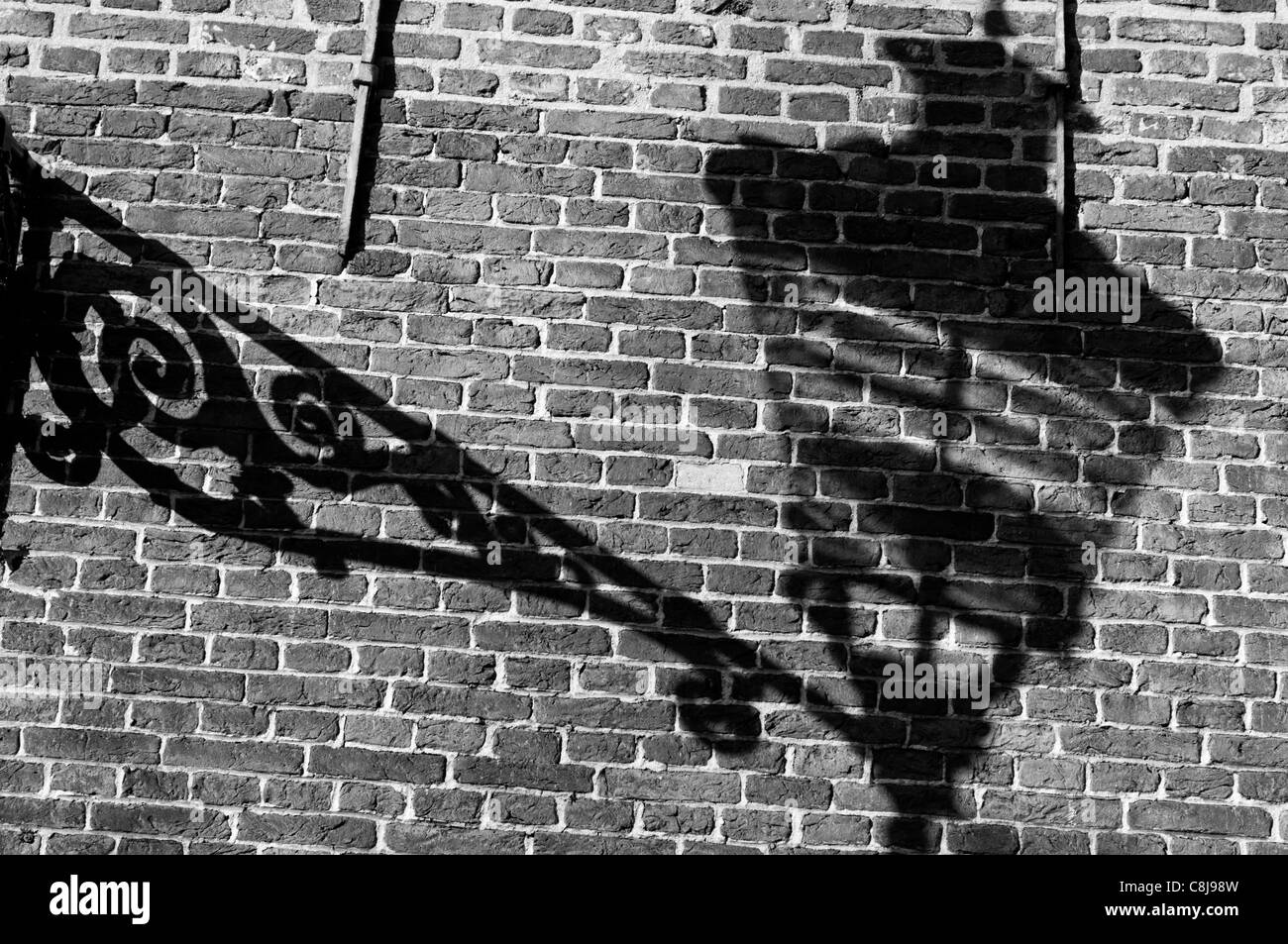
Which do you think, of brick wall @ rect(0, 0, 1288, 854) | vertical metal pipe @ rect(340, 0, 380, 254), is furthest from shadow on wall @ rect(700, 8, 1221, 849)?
vertical metal pipe @ rect(340, 0, 380, 254)

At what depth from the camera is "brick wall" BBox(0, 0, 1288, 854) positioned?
2.78 metres

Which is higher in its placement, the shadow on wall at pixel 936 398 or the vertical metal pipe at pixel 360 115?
the vertical metal pipe at pixel 360 115

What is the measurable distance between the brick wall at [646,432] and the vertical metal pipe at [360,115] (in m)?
0.05

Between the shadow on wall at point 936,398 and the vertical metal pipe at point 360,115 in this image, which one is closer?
the shadow on wall at point 936,398

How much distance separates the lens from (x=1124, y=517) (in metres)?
2.86

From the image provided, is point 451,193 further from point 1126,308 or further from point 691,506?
point 1126,308

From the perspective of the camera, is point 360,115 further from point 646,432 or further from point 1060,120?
point 1060,120

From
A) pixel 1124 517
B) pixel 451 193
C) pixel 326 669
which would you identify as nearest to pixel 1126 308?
pixel 1124 517

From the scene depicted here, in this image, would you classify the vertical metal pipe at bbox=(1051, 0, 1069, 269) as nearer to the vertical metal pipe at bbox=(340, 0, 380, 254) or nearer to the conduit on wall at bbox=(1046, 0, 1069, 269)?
the conduit on wall at bbox=(1046, 0, 1069, 269)

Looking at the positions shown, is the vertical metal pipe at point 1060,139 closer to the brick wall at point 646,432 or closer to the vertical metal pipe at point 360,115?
the brick wall at point 646,432

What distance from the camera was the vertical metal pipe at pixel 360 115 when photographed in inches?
115

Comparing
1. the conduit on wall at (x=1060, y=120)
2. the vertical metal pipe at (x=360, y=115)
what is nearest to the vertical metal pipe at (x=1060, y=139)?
the conduit on wall at (x=1060, y=120)

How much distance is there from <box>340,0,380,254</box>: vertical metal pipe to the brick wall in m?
0.05

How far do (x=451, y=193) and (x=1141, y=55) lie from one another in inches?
83.2
